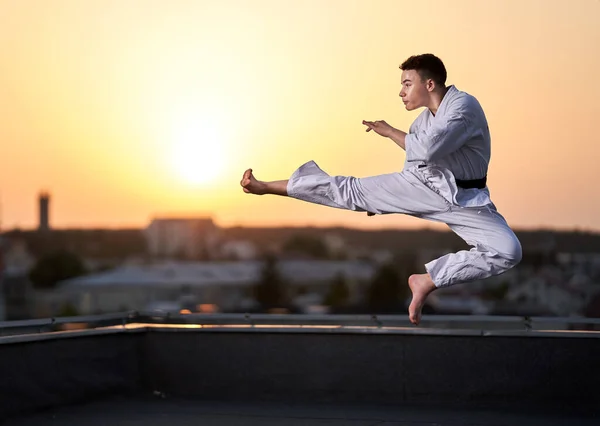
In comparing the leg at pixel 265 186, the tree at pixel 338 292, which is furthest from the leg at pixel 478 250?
the tree at pixel 338 292

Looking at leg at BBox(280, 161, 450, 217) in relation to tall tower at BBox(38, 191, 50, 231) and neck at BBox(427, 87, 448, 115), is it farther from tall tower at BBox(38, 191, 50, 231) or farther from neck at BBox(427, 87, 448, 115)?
tall tower at BBox(38, 191, 50, 231)

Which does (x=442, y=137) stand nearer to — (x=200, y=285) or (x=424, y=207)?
(x=424, y=207)

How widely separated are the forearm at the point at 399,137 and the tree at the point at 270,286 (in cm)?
14832

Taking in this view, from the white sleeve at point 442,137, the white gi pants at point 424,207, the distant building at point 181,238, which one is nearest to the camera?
the white sleeve at point 442,137

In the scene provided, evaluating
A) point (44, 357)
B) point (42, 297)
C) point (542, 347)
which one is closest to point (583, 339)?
point (542, 347)

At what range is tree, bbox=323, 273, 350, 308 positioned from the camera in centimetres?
16612

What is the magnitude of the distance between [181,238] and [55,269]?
71.0 ft

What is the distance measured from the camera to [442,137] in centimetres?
643

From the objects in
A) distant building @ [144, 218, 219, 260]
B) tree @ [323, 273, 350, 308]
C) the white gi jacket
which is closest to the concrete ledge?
the white gi jacket

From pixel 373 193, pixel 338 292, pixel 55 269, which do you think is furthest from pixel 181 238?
pixel 373 193

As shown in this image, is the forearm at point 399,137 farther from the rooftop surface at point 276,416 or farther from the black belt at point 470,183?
the rooftop surface at point 276,416

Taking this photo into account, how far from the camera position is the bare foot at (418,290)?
6879 mm

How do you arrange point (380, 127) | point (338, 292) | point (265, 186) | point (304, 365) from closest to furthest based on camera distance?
point (380, 127), point (265, 186), point (304, 365), point (338, 292)

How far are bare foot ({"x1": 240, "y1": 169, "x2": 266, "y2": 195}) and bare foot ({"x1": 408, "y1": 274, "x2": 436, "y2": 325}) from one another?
1.07 metres
